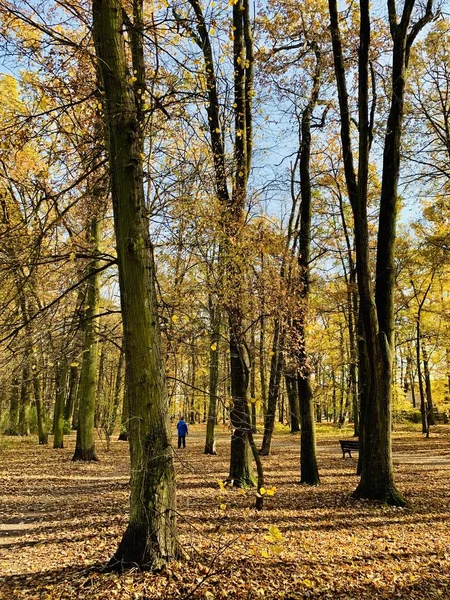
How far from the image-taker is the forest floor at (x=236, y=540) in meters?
4.35

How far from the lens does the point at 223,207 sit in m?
8.49

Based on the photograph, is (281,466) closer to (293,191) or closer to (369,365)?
(369,365)

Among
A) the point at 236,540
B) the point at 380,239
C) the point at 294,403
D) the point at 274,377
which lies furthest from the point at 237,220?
the point at 294,403

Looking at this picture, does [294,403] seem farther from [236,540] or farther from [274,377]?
[236,540]

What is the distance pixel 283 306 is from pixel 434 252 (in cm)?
1024

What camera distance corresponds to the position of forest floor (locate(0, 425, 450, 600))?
A: 4352mm

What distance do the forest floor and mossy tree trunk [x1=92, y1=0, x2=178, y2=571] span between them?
253 mm

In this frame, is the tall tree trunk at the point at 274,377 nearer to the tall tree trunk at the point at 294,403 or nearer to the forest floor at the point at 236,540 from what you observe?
the forest floor at the point at 236,540

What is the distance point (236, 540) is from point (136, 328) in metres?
3.41

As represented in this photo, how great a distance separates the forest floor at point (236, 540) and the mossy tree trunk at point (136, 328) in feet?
0.83

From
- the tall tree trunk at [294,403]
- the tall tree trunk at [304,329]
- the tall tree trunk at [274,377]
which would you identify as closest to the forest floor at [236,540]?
the tall tree trunk at [304,329]

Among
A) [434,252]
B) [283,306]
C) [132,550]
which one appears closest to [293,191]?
[434,252]

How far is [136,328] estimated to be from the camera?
14.6 ft

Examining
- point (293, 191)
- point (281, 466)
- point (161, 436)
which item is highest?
point (293, 191)
